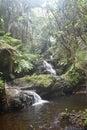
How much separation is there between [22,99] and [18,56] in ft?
Result: 14.3

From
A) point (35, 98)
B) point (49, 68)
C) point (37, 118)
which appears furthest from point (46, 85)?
point (37, 118)

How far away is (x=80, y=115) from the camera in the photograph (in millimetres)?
10219

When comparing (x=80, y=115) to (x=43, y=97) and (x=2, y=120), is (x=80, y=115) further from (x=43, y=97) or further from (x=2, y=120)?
(x=43, y=97)

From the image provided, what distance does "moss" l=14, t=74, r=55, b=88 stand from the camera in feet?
59.0

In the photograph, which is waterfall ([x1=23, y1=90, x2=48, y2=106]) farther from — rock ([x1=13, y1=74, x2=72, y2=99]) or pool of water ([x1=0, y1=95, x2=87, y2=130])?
pool of water ([x1=0, y1=95, x2=87, y2=130])

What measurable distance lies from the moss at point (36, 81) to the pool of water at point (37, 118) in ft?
10.6

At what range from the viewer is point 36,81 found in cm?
1823

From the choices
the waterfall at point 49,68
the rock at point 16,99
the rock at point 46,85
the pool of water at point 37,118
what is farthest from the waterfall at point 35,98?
the waterfall at point 49,68

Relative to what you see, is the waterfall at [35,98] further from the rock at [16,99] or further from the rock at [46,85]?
the rock at [46,85]

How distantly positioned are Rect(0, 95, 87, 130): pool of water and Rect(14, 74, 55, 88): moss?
3.22 meters

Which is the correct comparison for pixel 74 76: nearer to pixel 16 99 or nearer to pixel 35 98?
pixel 35 98

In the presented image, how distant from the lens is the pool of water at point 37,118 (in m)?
10.5

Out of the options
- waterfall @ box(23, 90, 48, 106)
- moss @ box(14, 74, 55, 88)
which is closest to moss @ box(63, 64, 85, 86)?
moss @ box(14, 74, 55, 88)

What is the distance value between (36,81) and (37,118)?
654 cm
